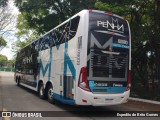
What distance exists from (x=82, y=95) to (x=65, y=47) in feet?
8.31

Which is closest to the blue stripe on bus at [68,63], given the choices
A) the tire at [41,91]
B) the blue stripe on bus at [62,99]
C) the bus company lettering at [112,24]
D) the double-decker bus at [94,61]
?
the double-decker bus at [94,61]

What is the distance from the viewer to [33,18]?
2406 centimetres

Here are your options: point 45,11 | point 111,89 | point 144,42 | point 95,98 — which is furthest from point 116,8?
point 45,11

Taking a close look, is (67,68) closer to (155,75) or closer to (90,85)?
(90,85)

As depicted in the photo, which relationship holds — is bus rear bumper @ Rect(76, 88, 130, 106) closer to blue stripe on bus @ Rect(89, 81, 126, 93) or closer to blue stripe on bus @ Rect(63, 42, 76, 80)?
blue stripe on bus @ Rect(89, 81, 126, 93)

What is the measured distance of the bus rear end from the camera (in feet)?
31.0

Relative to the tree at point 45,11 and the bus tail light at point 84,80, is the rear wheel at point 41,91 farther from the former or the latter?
the tree at point 45,11

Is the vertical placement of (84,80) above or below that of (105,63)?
below

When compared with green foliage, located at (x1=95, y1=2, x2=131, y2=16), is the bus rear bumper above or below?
below

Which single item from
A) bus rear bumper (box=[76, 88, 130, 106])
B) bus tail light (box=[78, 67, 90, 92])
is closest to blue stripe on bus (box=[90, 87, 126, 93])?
bus rear bumper (box=[76, 88, 130, 106])

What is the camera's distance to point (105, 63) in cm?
988

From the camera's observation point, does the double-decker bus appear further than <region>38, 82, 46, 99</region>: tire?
No

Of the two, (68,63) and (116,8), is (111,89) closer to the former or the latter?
(68,63)

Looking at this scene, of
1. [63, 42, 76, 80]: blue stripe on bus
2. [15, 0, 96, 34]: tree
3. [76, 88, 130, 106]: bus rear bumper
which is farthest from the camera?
[15, 0, 96, 34]: tree
